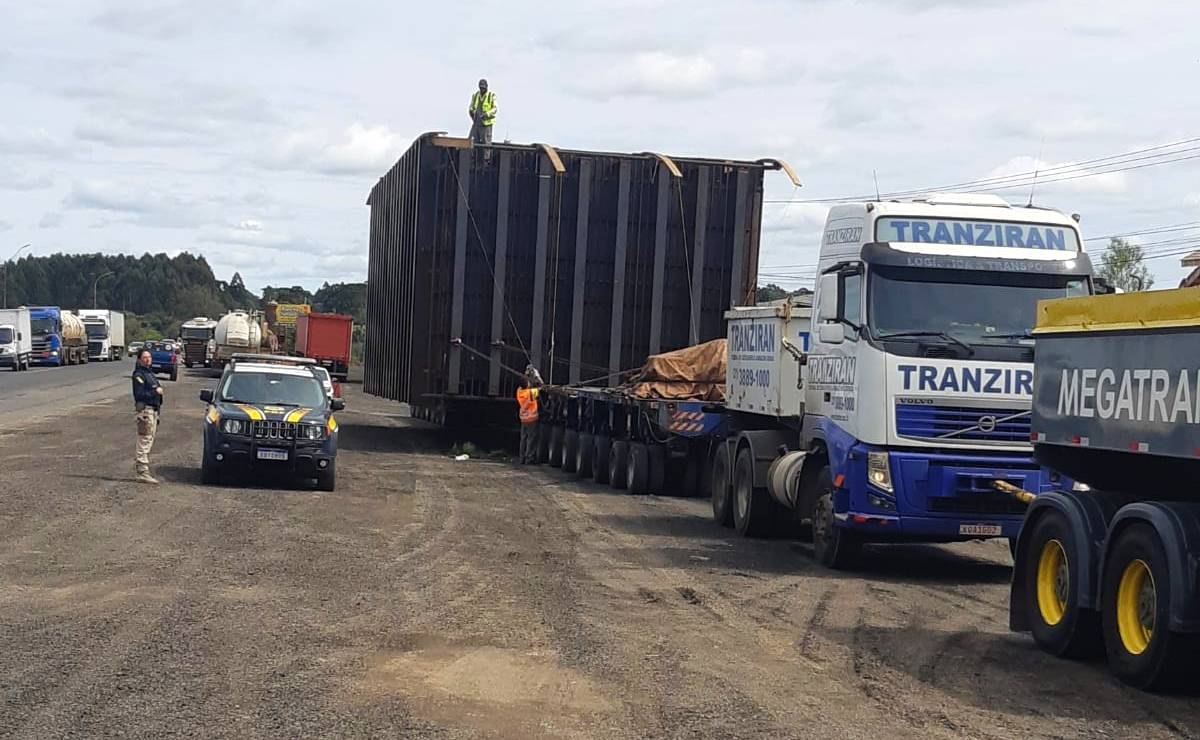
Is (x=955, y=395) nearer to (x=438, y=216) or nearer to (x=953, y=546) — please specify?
(x=953, y=546)

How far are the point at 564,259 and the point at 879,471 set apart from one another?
13.9 m

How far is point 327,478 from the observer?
19875 mm

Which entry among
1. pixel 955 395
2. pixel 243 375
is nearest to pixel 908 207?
pixel 955 395

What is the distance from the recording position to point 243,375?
21.0 m

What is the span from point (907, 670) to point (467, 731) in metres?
→ 3.29

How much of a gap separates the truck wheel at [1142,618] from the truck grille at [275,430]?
12.7m

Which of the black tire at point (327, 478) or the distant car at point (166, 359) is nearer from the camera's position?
the black tire at point (327, 478)

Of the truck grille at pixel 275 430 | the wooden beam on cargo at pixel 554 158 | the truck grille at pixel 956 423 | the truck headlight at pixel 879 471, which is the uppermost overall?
the wooden beam on cargo at pixel 554 158

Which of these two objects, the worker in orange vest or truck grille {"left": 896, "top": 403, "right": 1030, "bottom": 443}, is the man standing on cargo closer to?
the worker in orange vest

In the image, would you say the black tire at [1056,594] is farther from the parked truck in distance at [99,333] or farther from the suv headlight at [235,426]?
the parked truck in distance at [99,333]

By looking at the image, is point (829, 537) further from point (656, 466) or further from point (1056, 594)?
point (656, 466)

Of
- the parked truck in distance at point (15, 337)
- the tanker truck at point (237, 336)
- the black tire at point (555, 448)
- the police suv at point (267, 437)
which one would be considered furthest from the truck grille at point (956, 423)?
the parked truck in distance at point (15, 337)

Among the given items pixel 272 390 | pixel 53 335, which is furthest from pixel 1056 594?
pixel 53 335

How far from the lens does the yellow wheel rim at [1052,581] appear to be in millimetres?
9984
